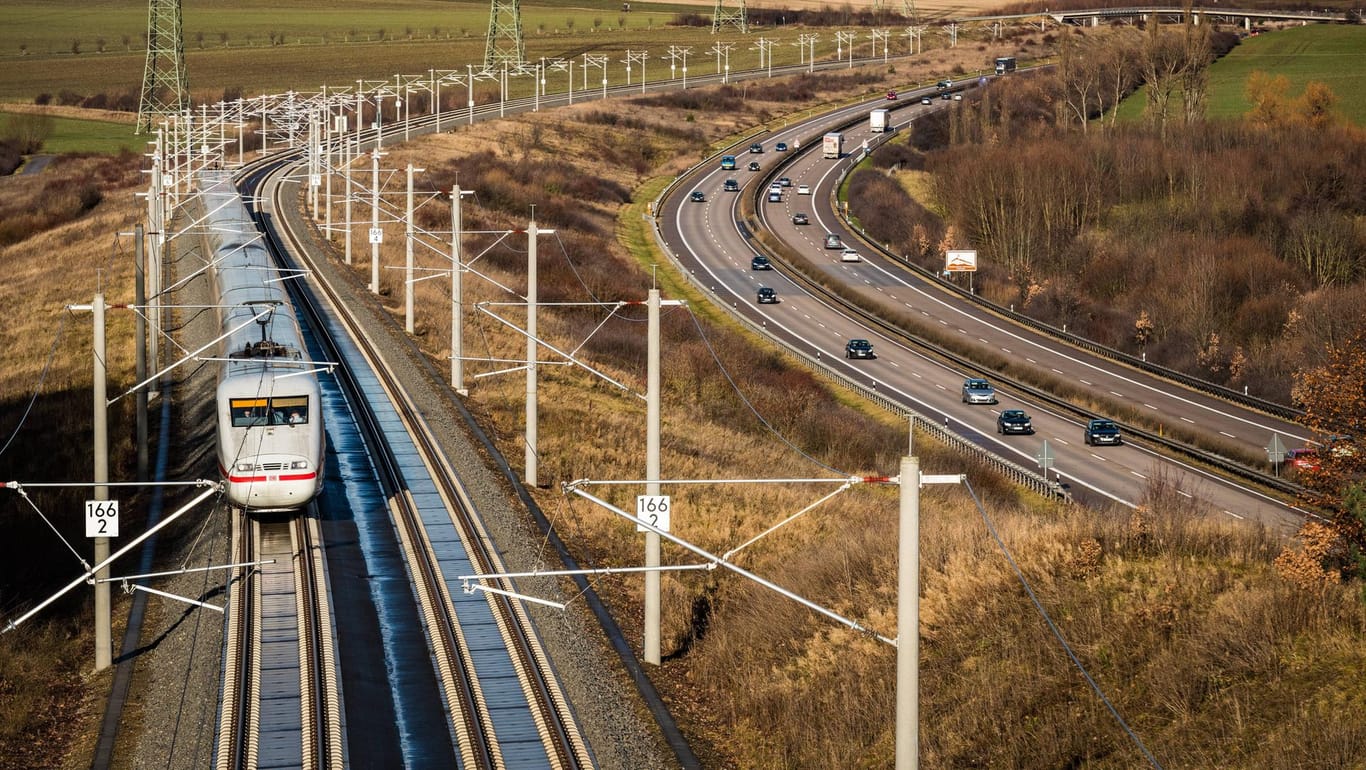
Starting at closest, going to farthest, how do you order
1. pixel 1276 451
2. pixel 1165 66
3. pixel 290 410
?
pixel 290 410 → pixel 1276 451 → pixel 1165 66

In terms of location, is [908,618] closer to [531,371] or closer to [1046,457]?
[531,371]

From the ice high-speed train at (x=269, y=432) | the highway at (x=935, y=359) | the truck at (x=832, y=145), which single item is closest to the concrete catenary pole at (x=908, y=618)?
the ice high-speed train at (x=269, y=432)

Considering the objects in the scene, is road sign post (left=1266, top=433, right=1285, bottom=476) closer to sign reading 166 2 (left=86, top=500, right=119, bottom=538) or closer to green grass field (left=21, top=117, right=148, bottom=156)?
A: sign reading 166 2 (left=86, top=500, right=119, bottom=538)

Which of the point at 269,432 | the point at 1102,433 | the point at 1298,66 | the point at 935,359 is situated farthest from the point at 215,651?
the point at 1298,66

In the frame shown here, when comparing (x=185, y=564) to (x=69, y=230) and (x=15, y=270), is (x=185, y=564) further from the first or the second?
(x=69, y=230)

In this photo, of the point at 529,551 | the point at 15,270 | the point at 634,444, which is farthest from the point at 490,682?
the point at 15,270

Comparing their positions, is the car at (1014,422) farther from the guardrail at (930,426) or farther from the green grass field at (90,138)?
the green grass field at (90,138)
